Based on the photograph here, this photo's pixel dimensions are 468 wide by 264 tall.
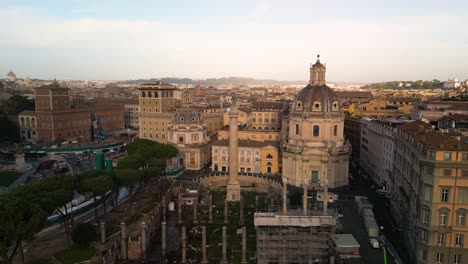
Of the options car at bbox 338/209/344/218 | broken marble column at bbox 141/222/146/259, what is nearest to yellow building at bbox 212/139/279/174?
car at bbox 338/209/344/218

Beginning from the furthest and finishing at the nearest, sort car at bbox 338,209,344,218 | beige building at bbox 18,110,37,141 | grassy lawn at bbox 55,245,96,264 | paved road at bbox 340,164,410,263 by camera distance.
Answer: beige building at bbox 18,110,37,141 → car at bbox 338,209,344,218 → paved road at bbox 340,164,410,263 → grassy lawn at bbox 55,245,96,264

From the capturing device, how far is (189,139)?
7619 cm

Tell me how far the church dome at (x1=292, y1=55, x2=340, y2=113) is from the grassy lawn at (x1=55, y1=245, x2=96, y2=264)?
124ft

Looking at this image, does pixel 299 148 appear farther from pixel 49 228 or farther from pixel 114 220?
pixel 49 228

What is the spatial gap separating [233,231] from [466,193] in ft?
81.1

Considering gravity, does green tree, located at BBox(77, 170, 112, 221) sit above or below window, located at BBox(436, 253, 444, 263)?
above

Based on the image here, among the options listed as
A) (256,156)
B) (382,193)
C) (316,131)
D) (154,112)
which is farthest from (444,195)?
(154,112)

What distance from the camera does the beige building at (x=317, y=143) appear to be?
203 ft

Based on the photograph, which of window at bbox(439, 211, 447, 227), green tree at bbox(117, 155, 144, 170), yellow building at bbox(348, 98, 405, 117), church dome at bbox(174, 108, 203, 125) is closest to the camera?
window at bbox(439, 211, 447, 227)

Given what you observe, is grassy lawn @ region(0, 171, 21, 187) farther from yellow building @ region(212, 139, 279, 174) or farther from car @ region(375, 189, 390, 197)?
car @ region(375, 189, 390, 197)

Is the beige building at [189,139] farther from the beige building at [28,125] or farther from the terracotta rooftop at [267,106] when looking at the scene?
the beige building at [28,125]

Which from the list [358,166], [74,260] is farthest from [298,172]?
[74,260]

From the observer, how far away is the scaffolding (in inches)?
1468

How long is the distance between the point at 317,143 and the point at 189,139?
81.4ft
